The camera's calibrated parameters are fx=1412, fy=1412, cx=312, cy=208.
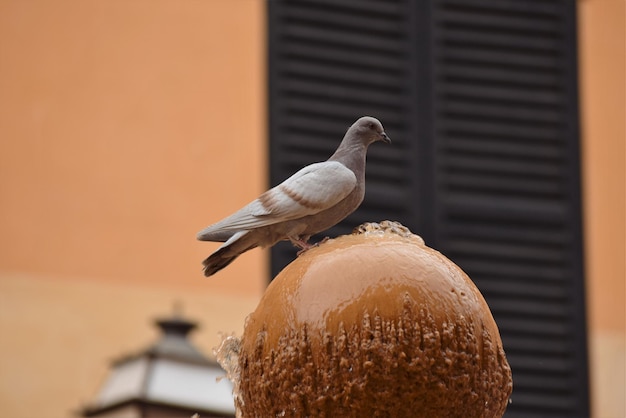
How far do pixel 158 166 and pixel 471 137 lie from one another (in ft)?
5.48

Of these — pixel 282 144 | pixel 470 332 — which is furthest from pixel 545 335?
pixel 470 332

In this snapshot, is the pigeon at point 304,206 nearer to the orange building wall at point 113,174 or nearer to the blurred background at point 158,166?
the blurred background at point 158,166

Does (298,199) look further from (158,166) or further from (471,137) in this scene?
(471,137)

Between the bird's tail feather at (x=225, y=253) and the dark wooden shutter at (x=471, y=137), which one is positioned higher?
the dark wooden shutter at (x=471, y=137)

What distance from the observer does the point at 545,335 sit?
7238mm

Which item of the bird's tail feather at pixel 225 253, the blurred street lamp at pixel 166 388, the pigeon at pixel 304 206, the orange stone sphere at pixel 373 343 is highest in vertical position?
the pigeon at pixel 304 206

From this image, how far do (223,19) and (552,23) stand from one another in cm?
181

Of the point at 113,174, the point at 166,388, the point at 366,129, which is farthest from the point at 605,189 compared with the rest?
the point at 366,129

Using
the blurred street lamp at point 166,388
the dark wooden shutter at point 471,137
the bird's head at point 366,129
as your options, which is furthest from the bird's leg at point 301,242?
the dark wooden shutter at point 471,137

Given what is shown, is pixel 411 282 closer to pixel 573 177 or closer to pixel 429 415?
pixel 429 415

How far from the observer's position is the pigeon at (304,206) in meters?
3.47

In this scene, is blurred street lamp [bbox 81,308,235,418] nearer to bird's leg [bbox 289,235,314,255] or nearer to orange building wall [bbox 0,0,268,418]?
bird's leg [bbox 289,235,314,255]

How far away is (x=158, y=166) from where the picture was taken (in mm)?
6785

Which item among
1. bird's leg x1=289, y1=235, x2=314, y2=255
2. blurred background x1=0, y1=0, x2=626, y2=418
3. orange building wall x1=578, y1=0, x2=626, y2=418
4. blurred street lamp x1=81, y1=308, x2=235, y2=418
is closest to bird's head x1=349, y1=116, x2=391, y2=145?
bird's leg x1=289, y1=235, x2=314, y2=255
